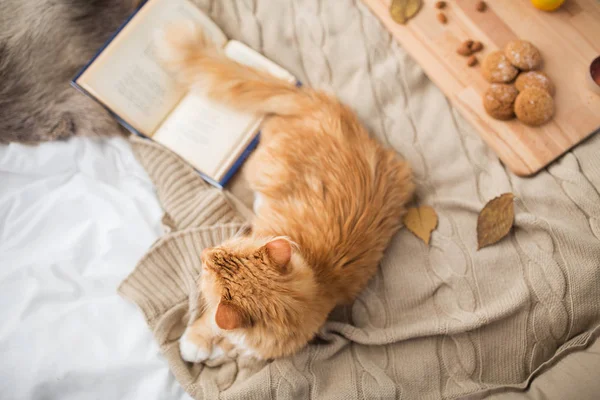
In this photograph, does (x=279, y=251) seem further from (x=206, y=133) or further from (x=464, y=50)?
(x=464, y=50)

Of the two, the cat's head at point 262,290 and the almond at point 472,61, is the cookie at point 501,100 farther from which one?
the cat's head at point 262,290

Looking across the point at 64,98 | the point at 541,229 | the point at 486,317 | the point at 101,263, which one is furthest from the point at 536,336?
the point at 64,98

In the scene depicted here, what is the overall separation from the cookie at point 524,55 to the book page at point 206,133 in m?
0.87

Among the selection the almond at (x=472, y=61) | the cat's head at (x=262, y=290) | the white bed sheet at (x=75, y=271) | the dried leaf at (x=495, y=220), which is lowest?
the white bed sheet at (x=75, y=271)

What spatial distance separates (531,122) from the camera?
47.5 inches

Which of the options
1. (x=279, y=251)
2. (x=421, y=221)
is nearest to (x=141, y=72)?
(x=279, y=251)

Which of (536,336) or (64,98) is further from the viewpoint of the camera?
(64,98)

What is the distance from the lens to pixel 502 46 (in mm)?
1312

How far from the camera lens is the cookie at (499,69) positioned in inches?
48.6

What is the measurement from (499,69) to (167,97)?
1147 millimetres

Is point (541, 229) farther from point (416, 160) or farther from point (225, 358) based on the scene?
point (225, 358)

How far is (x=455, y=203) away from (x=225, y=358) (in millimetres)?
872

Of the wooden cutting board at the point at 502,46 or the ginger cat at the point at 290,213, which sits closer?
the ginger cat at the point at 290,213

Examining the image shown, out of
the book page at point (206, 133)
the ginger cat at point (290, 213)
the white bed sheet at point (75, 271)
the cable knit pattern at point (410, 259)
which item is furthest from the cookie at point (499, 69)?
the white bed sheet at point (75, 271)
